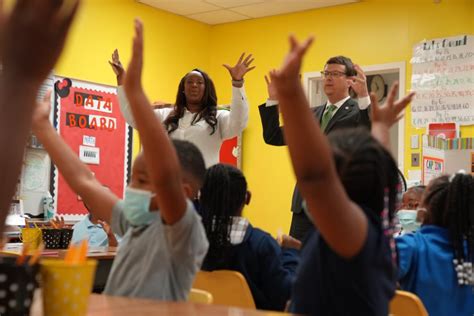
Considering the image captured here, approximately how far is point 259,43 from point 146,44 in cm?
118

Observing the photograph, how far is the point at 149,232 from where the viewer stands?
1.61 meters

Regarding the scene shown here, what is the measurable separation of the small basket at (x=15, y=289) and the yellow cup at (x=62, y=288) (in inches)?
1.4

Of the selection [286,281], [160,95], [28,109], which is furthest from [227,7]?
[28,109]

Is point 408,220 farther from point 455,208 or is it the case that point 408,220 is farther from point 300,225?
point 455,208

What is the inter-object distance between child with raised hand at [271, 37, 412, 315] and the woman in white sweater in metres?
2.17

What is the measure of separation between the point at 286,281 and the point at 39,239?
1.53 m

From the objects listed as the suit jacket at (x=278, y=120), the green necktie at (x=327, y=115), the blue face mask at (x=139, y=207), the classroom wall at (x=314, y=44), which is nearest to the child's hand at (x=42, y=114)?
the blue face mask at (x=139, y=207)

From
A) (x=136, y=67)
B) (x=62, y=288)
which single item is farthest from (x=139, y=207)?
(x=62, y=288)

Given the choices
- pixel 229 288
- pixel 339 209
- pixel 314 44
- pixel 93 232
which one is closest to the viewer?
pixel 339 209

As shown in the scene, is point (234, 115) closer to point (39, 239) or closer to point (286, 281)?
point (39, 239)

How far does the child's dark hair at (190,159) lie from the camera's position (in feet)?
5.74

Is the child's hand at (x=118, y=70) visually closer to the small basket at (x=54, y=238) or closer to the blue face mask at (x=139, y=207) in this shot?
the blue face mask at (x=139, y=207)

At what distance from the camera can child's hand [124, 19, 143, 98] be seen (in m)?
1.38

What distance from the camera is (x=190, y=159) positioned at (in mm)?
1755
